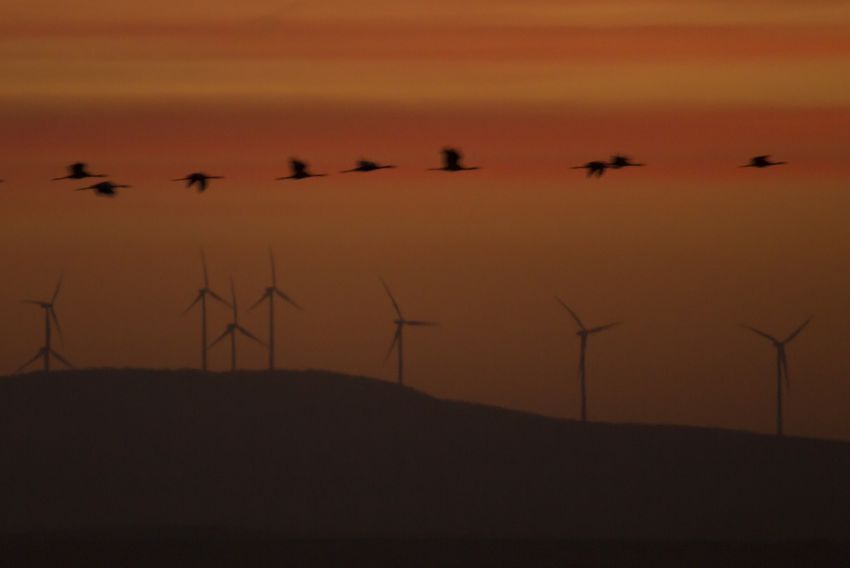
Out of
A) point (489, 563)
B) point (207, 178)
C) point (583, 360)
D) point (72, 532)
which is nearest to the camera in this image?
point (207, 178)

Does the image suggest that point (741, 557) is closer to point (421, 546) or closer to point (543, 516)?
point (421, 546)

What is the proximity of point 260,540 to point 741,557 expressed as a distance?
34356mm

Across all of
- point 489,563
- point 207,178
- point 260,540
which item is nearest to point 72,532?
point 260,540

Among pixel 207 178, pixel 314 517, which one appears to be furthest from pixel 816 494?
pixel 207 178

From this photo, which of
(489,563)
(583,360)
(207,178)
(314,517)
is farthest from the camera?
(314,517)

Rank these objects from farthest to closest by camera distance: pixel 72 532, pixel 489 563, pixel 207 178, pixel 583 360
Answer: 1. pixel 72 532
2. pixel 583 360
3. pixel 489 563
4. pixel 207 178

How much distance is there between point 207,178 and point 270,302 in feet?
318

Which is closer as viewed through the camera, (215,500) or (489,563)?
(489,563)

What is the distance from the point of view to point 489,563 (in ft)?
479

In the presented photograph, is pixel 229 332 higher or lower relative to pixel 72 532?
higher

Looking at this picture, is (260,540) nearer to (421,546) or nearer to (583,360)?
(421,546)

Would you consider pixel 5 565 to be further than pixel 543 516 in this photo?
No

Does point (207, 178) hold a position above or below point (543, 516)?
above

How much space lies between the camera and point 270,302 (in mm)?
157625
